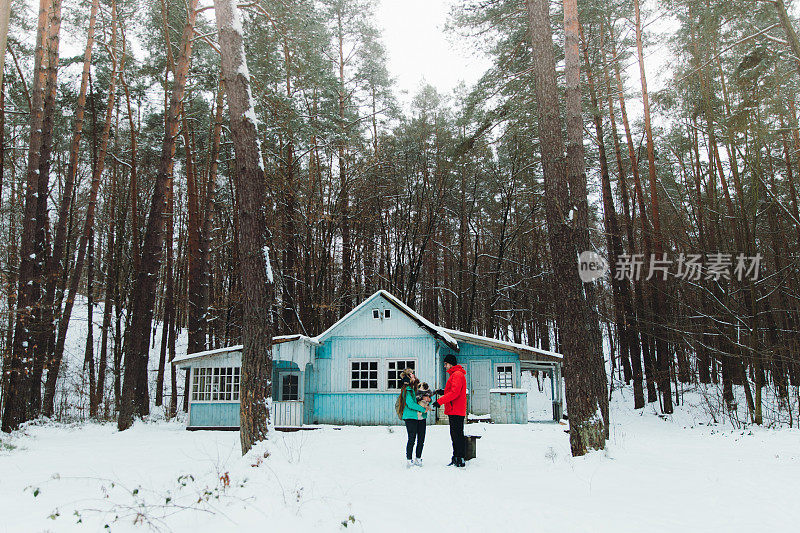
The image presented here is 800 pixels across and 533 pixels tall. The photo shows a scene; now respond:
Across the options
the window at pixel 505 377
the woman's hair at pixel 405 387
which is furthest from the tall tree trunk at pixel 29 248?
the window at pixel 505 377

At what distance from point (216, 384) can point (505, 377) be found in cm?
983

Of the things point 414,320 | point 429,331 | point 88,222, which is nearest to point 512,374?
point 429,331

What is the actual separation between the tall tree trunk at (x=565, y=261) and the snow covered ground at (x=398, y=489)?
510 mm

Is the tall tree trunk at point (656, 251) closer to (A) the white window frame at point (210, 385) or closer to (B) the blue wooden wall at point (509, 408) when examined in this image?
(B) the blue wooden wall at point (509, 408)

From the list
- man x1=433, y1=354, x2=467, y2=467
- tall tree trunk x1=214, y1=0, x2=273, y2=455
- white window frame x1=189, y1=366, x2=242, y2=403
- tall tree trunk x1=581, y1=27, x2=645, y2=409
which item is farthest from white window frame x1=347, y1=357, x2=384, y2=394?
tall tree trunk x1=214, y1=0, x2=273, y2=455

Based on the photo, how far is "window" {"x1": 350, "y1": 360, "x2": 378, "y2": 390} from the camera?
16266 mm

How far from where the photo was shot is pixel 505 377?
18.3 m

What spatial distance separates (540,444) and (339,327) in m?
8.04

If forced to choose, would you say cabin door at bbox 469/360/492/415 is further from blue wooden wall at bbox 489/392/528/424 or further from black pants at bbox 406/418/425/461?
black pants at bbox 406/418/425/461

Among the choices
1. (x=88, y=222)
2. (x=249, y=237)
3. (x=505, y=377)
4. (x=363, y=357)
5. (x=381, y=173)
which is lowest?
(x=505, y=377)

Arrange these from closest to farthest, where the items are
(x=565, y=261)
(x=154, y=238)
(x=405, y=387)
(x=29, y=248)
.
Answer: (x=565, y=261) < (x=405, y=387) < (x=29, y=248) < (x=154, y=238)

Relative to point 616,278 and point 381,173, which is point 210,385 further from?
point 616,278

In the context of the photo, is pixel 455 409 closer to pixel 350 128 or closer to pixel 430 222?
pixel 350 128

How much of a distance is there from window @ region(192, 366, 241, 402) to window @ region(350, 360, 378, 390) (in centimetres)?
357
